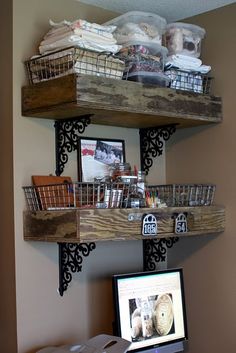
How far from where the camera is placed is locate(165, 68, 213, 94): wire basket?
239 cm

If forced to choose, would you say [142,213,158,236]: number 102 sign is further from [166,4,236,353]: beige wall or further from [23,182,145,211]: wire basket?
[166,4,236,353]: beige wall

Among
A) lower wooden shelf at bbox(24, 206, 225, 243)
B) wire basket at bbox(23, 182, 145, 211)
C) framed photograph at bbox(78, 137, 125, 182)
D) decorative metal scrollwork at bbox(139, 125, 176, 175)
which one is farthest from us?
decorative metal scrollwork at bbox(139, 125, 176, 175)

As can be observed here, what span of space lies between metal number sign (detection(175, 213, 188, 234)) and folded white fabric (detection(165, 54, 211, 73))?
2.10 ft

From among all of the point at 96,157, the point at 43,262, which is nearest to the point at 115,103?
the point at 96,157

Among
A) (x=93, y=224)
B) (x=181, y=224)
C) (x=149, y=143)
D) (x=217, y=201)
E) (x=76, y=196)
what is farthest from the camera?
(x=149, y=143)

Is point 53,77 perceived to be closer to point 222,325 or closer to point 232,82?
point 232,82

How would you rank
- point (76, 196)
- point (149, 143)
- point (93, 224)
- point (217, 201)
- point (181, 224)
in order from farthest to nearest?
point (149, 143), point (217, 201), point (181, 224), point (76, 196), point (93, 224)

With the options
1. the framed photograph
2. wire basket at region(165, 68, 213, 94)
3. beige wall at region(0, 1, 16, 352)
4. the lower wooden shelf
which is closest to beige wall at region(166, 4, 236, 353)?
wire basket at region(165, 68, 213, 94)

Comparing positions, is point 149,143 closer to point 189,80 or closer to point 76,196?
point 189,80

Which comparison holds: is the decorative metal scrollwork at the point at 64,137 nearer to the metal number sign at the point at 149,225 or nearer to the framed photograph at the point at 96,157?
the framed photograph at the point at 96,157

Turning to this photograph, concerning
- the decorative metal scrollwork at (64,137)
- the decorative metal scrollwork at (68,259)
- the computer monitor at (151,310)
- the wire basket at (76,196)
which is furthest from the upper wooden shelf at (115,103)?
the computer monitor at (151,310)

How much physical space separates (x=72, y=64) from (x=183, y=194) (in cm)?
80

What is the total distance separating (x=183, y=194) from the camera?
2.47 m

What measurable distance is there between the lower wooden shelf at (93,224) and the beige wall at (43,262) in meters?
0.09
